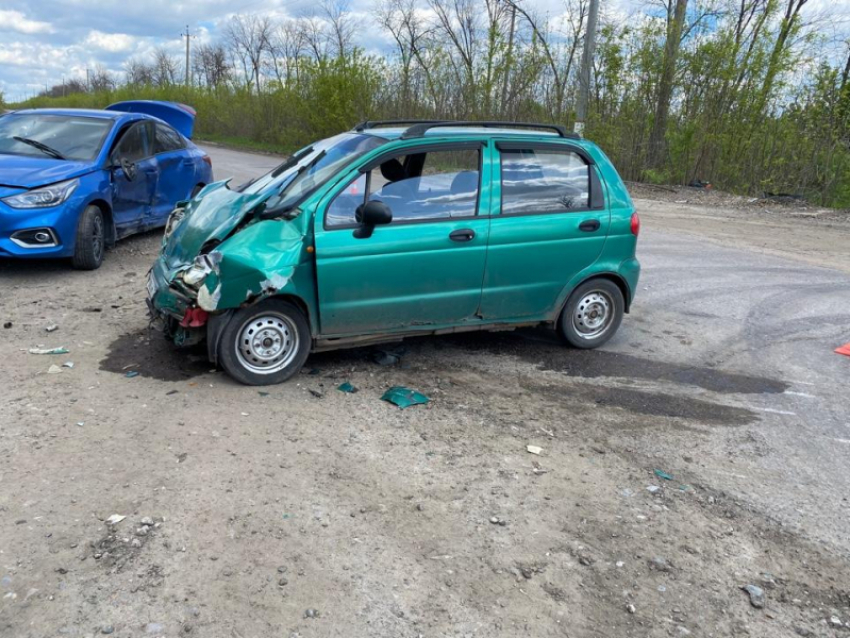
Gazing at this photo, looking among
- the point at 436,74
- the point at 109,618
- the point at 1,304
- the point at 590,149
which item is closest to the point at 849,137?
the point at 436,74

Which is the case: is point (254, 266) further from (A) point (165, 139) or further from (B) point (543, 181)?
(A) point (165, 139)

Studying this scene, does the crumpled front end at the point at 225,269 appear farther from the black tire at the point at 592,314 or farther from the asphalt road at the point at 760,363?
the asphalt road at the point at 760,363

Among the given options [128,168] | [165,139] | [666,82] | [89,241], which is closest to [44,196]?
[89,241]

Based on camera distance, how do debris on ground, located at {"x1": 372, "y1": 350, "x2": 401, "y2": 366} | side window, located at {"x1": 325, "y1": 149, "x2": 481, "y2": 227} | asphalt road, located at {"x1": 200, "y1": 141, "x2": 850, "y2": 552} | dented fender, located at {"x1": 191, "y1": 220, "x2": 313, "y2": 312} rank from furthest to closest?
debris on ground, located at {"x1": 372, "y1": 350, "x2": 401, "y2": 366} < side window, located at {"x1": 325, "y1": 149, "x2": 481, "y2": 227} < dented fender, located at {"x1": 191, "y1": 220, "x2": 313, "y2": 312} < asphalt road, located at {"x1": 200, "y1": 141, "x2": 850, "y2": 552}

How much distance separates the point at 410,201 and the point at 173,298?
1833mm

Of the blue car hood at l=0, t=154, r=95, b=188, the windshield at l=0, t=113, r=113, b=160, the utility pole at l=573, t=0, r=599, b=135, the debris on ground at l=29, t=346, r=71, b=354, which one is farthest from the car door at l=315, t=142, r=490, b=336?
the utility pole at l=573, t=0, r=599, b=135

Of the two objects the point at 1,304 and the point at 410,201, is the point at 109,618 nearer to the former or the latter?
the point at 410,201

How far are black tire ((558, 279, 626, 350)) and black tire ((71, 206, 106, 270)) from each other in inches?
203

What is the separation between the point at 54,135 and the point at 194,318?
5082mm

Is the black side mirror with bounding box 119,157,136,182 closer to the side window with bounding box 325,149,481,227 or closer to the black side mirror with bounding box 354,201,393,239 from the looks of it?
the side window with bounding box 325,149,481,227

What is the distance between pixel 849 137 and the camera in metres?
17.2

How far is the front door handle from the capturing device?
553 cm

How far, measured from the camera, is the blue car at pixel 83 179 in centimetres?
747

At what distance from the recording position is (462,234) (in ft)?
18.2
